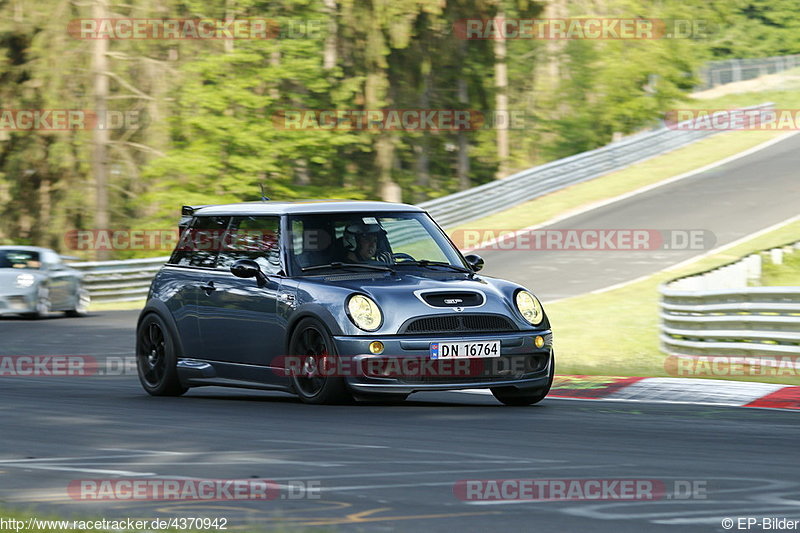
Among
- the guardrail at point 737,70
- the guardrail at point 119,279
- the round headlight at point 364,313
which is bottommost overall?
the guardrail at point 119,279

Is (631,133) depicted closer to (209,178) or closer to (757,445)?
(209,178)

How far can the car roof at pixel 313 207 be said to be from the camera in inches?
442

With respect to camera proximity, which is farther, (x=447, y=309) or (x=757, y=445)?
(x=447, y=309)

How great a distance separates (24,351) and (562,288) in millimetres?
11399

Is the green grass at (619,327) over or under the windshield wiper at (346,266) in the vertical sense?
under

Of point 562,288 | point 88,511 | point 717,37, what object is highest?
point 717,37

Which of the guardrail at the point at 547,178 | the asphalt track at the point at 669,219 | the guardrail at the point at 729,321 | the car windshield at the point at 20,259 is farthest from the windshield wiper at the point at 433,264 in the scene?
the guardrail at the point at 547,178

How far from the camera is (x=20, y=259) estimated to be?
82.3 feet

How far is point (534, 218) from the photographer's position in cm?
3525

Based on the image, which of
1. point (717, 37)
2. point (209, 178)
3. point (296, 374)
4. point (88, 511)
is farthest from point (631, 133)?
point (88, 511)
